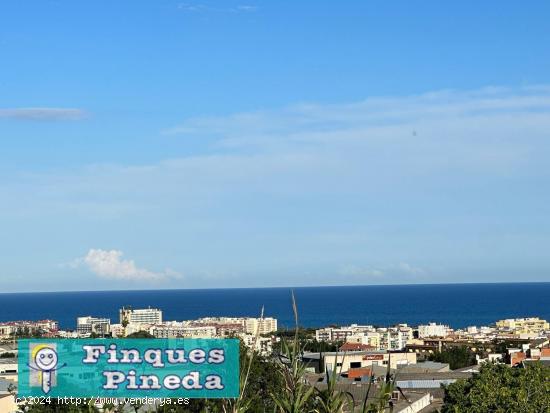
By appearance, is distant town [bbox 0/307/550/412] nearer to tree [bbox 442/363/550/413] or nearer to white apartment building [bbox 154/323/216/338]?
white apartment building [bbox 154/323/216/338]

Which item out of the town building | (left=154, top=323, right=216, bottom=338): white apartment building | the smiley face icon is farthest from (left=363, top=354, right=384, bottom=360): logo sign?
the town building

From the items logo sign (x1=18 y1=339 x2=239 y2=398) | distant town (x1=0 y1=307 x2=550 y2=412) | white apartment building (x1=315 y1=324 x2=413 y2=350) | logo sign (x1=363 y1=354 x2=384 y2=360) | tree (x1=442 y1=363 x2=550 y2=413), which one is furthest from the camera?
white apartment building (x1=315 y1=324 x2=413 y2=350)

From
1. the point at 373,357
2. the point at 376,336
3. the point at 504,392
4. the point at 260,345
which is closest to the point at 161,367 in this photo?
the point at 504,392

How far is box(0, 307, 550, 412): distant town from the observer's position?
37125mm

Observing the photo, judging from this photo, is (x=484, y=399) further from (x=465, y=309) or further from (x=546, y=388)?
(x=465, y=309)

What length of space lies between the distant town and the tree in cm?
179

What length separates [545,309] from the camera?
18512 centimetres

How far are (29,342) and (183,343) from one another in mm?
4109

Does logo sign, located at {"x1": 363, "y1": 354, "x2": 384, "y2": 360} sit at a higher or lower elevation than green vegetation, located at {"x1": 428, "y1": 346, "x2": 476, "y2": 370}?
higher

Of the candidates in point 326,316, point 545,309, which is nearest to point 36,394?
point 326,316

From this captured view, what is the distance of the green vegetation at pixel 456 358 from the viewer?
62.6 m

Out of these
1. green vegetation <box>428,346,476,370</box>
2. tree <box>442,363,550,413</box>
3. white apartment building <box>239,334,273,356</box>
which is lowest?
green vegetation <box>428,346,476,370</box>

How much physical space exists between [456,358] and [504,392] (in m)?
39.7

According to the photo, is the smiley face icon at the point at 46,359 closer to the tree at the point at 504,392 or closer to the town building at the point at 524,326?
the tree at the point at 504,392
